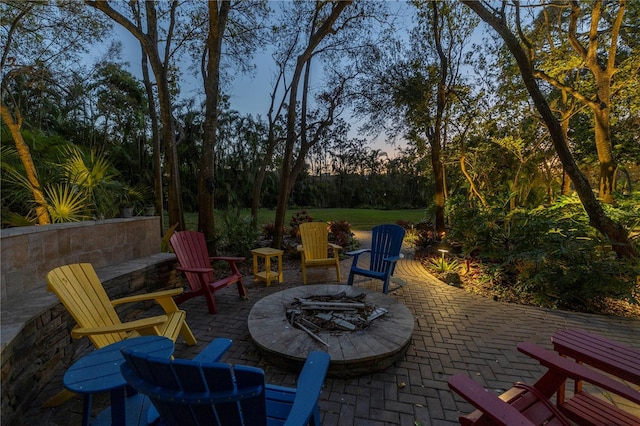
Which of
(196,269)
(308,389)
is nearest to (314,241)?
(196,269)

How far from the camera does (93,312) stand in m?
2.06

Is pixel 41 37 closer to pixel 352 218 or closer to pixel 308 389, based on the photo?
pixel 308 389

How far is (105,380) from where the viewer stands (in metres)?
1.34

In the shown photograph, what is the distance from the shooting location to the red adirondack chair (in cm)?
332

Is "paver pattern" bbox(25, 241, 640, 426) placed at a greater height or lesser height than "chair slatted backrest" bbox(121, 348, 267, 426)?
lesser

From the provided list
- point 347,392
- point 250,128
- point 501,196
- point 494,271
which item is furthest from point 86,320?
point 250,128

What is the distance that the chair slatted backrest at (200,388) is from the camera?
87cm

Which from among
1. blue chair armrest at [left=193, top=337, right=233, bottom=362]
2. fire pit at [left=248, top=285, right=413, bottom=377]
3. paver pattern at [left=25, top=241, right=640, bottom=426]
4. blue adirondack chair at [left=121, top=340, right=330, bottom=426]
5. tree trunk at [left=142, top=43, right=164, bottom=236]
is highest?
tree trunk at [left=142, top=43, right=164, bottom=236]

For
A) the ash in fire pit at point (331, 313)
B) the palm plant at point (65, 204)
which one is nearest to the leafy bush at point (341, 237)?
the ash in fire pit at point (331, 313)

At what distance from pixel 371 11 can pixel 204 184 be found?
5.35 meters

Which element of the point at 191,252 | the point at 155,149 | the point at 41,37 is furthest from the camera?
the point at 155,149

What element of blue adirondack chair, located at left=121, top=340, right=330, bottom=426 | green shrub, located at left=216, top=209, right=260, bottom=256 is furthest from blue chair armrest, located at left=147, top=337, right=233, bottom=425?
green shrub, located at left=216, top=209, right=260, bottom=256

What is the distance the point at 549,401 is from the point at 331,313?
6.00 ft

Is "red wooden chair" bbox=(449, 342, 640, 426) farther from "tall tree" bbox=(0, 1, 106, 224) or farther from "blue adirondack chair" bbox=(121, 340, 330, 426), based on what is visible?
"tall tree" bbox=(0, 1, 106, 224)
